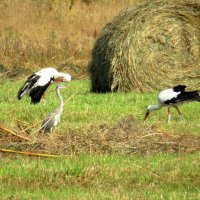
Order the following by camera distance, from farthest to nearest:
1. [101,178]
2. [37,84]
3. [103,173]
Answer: [37,84], [103,173], [101,178]

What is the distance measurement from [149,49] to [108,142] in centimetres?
695

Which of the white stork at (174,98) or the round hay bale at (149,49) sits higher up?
the white stork at (174,98)

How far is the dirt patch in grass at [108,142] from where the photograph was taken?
347 inches

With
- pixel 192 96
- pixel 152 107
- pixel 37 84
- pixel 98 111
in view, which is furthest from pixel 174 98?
pixel 37 84

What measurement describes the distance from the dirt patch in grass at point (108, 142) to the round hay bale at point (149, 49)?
589 cm

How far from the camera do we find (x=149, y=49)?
15.8 meters

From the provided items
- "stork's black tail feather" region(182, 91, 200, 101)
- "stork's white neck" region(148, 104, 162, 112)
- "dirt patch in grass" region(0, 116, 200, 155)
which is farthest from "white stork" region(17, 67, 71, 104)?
"dirt patch in grass" region(0, 116, 200, 155)

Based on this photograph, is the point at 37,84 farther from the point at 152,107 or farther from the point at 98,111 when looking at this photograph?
the point at 152,107

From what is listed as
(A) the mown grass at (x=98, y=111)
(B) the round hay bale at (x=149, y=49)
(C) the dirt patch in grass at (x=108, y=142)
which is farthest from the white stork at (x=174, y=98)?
(B) the round hay bale at (x=149, y=49)

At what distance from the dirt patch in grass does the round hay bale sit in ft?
19.3

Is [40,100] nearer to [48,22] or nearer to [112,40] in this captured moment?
[112,40]

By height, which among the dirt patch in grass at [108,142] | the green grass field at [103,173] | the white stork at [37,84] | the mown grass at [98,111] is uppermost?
the green grass field at [103,173]

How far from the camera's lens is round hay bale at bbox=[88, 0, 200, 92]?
15359 mm

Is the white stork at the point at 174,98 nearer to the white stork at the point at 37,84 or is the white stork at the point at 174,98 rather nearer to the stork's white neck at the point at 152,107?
the stork's white neck at the point at 152,107
